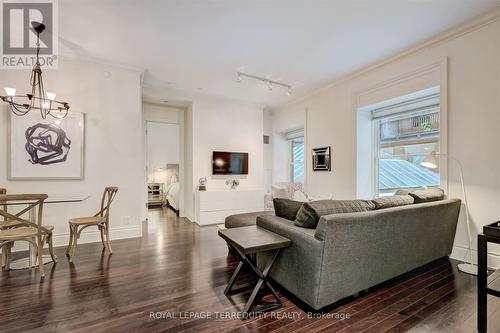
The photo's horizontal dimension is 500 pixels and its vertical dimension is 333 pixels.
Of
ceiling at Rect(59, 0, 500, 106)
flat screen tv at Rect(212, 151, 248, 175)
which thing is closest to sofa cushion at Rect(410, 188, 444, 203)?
ceiling at Rect(59, 0, 500, 106)

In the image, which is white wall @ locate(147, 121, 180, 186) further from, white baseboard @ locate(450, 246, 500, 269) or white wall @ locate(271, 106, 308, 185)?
white baseboard @ locate(450, 246, 500, 269)

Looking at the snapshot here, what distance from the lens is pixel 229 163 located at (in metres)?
5.63

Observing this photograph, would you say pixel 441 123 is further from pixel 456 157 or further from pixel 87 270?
pixel 87 270

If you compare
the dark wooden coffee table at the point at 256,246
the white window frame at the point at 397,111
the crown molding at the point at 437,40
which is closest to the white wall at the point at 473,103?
the crown molding at the point at 437,40

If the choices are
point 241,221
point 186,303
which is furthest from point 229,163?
point 186,303

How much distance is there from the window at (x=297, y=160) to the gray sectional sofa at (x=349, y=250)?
3773mm

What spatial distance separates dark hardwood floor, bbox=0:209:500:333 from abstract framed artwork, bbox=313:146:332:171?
7.98ft

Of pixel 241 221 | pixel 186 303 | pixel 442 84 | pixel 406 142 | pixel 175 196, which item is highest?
pixel 442 84

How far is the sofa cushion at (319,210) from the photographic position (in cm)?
194

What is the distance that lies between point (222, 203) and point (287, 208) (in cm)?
306

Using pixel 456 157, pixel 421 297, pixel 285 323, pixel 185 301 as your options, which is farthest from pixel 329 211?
pixel 456 157

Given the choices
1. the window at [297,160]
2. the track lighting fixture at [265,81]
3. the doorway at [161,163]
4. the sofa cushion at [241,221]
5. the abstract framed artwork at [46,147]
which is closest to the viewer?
the sofa cushion at [241,221]

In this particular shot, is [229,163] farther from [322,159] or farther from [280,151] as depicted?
[322,159]

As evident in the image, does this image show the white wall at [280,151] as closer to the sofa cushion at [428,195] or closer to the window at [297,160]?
the window at [297,160]
